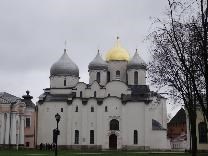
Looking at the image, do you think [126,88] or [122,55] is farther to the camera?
[122,55]

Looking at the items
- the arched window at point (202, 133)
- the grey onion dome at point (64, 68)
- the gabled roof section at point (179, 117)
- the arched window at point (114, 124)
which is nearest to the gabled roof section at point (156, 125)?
the arched window at point (114, 124)

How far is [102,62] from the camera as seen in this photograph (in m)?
76.2

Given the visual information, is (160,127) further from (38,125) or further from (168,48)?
(168,48)

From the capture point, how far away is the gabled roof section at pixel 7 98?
6794 cm

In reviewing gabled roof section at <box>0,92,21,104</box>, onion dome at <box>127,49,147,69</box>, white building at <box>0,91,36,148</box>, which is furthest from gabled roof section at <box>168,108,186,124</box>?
gabled roof section at <box>0,92,21,104</box>

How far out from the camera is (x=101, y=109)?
69.8 metres

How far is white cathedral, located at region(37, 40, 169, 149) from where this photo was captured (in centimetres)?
6888

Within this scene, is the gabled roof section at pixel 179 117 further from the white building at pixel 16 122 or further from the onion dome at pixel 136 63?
the white building at pixel 16 122

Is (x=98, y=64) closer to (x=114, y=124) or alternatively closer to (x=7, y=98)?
(x=114, y=124)

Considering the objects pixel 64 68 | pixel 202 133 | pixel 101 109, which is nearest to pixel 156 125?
pixel 101 109

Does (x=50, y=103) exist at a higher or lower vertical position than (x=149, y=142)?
higher

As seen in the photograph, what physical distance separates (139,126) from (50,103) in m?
15.0

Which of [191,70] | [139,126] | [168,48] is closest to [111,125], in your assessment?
[139,126]

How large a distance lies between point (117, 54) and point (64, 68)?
979 cm
